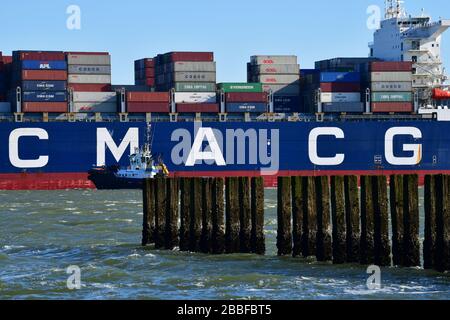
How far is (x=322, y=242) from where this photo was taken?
23.9 metres

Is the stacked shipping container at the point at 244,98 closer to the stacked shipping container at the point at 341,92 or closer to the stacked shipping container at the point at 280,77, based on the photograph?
the stacked shipping container at the point at 280,77

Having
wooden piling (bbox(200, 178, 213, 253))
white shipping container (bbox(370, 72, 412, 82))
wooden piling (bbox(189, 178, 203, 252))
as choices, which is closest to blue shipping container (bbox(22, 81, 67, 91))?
white shipping container (bbox(370, 72, 412, 82))

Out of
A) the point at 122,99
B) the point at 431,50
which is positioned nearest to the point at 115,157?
the point at 122,99

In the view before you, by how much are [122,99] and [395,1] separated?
88.9ft

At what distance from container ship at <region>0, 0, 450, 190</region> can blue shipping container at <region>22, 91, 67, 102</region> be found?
81 millimetres

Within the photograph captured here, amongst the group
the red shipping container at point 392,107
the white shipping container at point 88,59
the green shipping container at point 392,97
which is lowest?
the red shipping container at point 392,107

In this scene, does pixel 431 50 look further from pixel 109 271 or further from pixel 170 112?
pixel 109 271

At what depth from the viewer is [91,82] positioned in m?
68.9

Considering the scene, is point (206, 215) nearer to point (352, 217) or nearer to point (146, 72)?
point (352, 217)

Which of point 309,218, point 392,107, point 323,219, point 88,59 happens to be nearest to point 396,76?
point 392,107

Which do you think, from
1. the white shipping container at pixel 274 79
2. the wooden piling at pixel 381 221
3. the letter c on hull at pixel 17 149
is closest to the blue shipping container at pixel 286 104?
the white shipping container at pixel 274 79

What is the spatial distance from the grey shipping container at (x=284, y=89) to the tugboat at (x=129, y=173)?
10.5m

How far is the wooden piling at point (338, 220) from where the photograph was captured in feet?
A: 76.6

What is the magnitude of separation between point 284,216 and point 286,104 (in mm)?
49161
